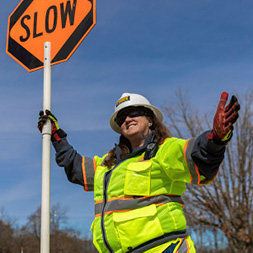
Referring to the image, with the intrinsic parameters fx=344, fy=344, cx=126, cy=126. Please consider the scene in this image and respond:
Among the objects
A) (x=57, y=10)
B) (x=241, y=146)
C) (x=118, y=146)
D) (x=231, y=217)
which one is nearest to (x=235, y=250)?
(x=231, y=217)

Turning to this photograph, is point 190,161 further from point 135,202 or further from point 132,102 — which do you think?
point 132,102

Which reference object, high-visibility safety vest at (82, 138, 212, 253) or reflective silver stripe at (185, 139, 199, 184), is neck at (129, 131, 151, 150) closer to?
high-visibility safety vest at (82, 138, 212, 253)

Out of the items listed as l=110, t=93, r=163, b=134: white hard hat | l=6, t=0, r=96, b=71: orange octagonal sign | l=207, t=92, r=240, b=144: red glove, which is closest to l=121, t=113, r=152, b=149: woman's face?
l=110, t=93, r=163, b=134: white hard hat

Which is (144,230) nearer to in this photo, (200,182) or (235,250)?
(200,182)

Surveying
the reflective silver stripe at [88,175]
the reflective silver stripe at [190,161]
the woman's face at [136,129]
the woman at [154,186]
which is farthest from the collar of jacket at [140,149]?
the reflective silver stripe at [190,161]

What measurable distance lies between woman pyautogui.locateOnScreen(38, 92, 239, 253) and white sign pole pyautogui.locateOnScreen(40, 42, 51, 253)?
0.41 ft

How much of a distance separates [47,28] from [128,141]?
136 centimetres

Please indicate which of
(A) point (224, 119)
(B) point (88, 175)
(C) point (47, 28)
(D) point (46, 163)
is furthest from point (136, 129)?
(C) point (47, 28)

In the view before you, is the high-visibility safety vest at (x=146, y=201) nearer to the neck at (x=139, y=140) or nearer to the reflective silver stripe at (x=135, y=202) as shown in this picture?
the reflective silver stripe at (x=135, y=202)

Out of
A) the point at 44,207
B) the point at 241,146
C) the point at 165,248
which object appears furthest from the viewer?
the point at 241,146

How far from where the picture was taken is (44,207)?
2719 mm

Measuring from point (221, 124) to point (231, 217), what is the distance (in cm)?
1245

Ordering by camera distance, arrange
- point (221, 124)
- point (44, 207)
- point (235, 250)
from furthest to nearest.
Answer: point (235, 250)
point (44, 207)
point (221, 124)

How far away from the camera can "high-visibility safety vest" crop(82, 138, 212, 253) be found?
8.30ft
